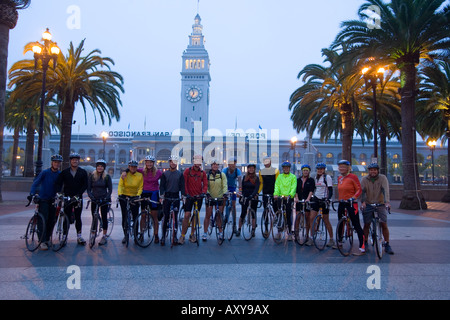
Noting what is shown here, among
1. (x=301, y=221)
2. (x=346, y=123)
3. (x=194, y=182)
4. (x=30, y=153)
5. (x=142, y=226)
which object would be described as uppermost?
(x=346, y=123)

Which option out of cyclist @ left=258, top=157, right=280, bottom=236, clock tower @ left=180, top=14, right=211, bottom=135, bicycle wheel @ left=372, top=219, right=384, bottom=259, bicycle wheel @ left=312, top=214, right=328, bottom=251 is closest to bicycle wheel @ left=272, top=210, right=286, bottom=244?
cyclist @ left=258, top=157, right=280, bottom=236

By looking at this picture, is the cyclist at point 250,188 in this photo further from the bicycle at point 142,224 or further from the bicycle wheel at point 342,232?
the bicycle at point 142,224

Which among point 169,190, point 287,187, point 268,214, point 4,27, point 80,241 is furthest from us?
point 4,27

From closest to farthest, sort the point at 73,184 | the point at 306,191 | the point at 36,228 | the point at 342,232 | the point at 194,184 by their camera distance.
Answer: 1. the point at 36,228
2. the point at 342,232
3. the point at 73,184
4. the point at 194,184
5. the point at 306,191

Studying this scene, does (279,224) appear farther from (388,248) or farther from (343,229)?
(388,248)

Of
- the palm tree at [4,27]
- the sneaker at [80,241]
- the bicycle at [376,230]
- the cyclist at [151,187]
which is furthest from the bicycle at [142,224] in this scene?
the palm tree at [4,27]

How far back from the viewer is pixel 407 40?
16812 millimetres

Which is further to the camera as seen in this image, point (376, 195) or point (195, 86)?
point (195, 86)

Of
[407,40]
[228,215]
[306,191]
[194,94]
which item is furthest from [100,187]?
[194,94]

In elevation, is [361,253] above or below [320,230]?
below

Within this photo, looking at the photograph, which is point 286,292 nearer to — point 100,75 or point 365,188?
point 365,188

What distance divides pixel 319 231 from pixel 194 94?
4106 inches

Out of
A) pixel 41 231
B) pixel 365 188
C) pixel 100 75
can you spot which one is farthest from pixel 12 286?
pixel 100 75

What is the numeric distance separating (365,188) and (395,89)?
64.0 feet
